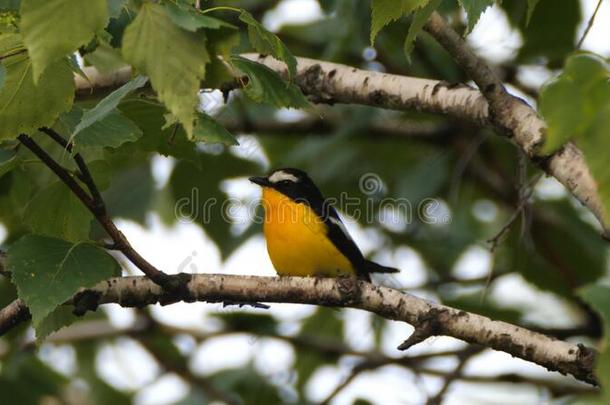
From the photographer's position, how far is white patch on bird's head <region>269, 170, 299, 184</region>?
757 centimetres

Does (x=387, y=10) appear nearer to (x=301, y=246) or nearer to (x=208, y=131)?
(x=208, y=131)

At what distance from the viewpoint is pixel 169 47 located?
2945 mm

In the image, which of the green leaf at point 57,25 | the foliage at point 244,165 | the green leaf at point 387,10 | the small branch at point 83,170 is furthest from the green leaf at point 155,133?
the green leaf at point 57,25

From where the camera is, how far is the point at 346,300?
14.1ft

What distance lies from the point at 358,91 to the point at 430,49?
2984mm

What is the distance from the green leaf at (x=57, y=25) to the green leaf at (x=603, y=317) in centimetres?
142

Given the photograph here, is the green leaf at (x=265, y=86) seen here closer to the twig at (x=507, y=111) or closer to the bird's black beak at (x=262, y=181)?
the twig at (x=507, y=111)

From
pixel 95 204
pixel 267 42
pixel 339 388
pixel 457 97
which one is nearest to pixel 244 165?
pixel 339 388

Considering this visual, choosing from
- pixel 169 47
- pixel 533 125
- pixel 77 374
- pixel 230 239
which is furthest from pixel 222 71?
pixel 77 374

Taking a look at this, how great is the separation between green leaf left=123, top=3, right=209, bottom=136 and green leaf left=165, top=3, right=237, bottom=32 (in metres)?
0.04

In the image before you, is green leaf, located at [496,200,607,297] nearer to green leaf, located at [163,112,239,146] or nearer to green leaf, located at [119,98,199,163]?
green leaf, located at [119,98,199,163]

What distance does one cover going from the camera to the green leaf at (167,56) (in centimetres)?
291

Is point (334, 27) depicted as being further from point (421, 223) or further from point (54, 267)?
point (54, 267)

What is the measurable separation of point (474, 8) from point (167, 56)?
1084 mm
